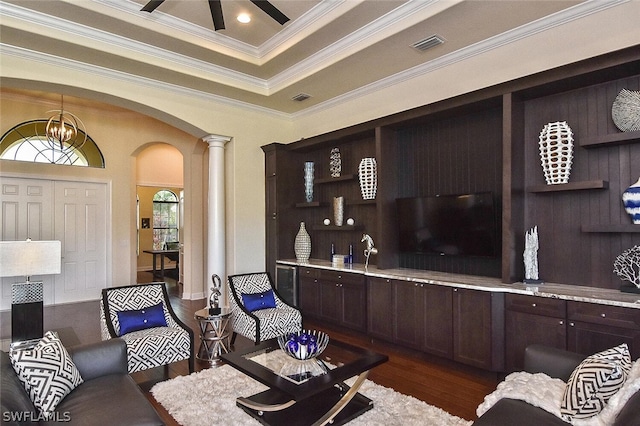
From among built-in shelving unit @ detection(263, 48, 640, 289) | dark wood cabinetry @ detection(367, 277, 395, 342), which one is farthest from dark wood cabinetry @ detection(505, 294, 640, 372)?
dark wood cabinetry @ detection(367, 277, 395, 342)

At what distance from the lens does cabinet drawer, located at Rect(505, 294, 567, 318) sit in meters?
3.08

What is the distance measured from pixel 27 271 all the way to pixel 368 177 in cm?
370

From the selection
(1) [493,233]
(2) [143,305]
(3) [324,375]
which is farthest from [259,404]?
(1) [493,233]

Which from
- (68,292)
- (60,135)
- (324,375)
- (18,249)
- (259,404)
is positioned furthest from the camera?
(68,292)

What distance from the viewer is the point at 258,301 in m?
4.52

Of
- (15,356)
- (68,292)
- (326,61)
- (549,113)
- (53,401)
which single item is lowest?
(68,292)

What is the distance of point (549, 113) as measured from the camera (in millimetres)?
3619

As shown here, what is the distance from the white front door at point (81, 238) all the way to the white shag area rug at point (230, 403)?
4918 mm

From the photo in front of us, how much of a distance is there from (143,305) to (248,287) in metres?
1.24

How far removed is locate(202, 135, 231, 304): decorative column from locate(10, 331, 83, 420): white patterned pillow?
335 cm

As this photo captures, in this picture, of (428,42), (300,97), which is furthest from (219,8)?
(300,97)

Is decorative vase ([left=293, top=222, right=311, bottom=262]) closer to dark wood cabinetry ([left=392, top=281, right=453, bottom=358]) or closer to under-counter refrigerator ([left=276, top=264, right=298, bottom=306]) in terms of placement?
under-counter refrigerator ([left=276, top=264, right=298, bottom=306])

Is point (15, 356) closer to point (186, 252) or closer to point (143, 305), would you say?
point (143, 305)

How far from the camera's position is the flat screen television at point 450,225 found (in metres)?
3.85
